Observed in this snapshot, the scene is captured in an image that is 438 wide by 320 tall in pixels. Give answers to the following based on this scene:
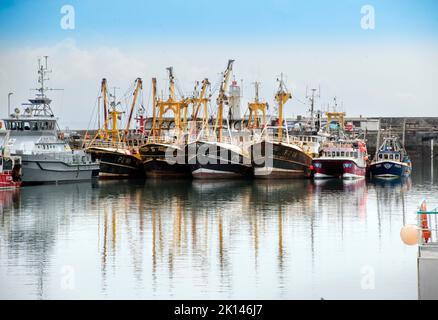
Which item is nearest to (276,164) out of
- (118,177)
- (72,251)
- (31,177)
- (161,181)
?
(161,181)

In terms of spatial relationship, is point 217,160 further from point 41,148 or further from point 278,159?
point 41,148

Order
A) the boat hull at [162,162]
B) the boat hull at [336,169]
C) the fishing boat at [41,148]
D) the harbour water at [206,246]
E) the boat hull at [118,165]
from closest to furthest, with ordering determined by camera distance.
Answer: the harbour water at [206,246] < the fishing boat at [41,148] < the boat hull at [162,162] < the boat hull at [336,169] < the boat hull at [118,165]

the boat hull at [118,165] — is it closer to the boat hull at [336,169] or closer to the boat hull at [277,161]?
the boat hull at [277,161]

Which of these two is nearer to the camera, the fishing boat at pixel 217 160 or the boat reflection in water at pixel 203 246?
the boat reflection in water at pixel 203 246

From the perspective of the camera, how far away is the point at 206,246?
2162cm

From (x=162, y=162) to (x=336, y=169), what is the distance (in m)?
10.2

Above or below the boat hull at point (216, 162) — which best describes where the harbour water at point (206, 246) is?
below

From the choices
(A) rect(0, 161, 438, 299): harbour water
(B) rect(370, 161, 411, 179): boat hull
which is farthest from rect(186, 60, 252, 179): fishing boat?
(A) rect(0, 161, 438, 299): harbour water

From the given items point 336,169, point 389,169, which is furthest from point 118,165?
point 389,169

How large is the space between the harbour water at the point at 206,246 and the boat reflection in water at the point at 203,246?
3 cm

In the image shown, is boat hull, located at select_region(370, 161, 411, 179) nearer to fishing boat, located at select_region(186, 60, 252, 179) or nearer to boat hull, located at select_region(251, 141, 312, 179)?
boat hull, located at select_region(251, 141, 312, 179)

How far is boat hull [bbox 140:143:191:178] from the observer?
1994 inches

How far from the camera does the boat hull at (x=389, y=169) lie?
175 feet

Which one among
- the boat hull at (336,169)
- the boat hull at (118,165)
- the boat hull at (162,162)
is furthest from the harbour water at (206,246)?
the boat hull at (118,165)
